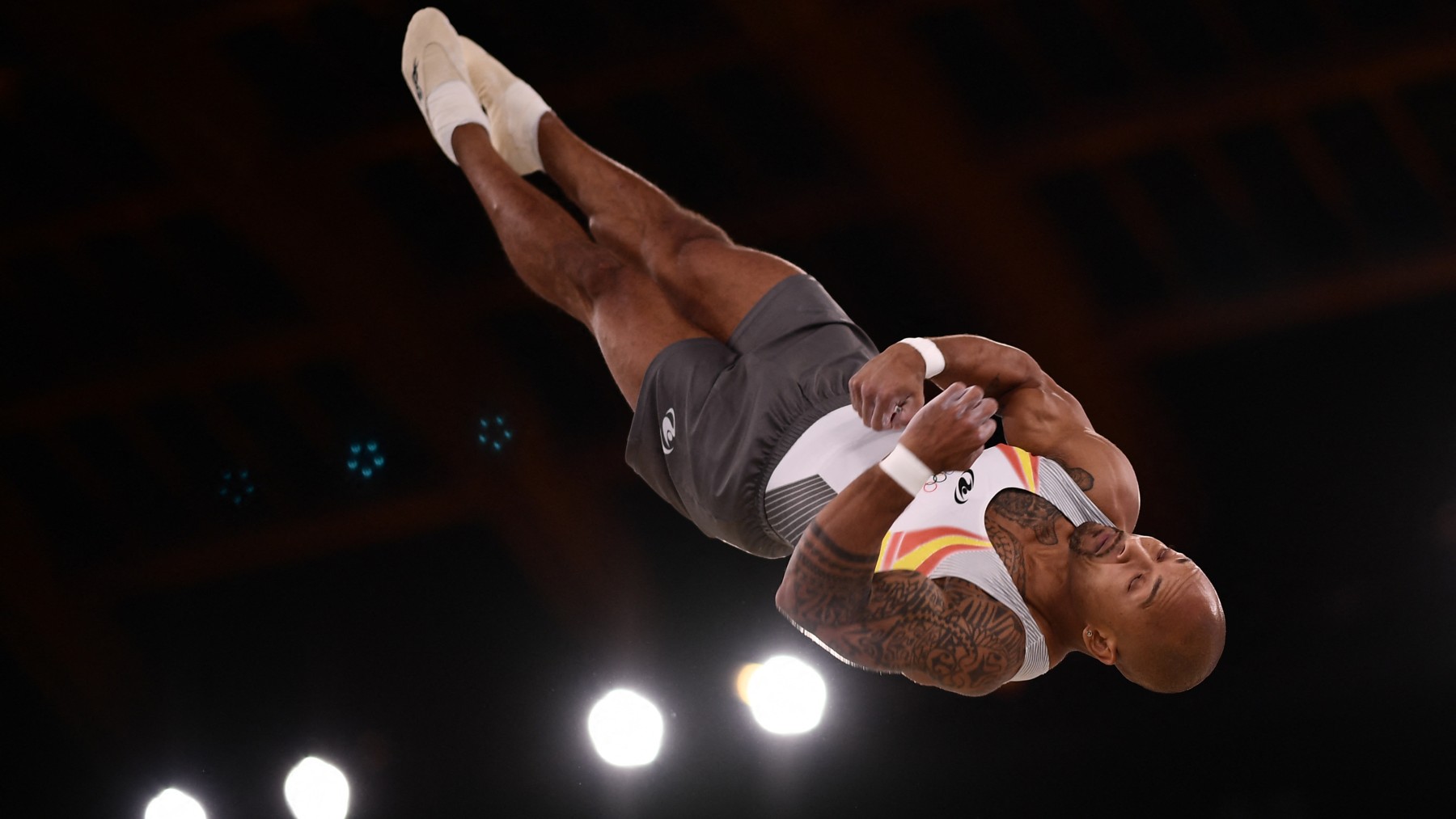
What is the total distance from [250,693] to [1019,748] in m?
1.98

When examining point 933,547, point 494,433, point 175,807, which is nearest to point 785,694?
point 494,433

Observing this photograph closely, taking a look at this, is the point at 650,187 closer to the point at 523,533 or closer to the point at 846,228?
the point at 846,228

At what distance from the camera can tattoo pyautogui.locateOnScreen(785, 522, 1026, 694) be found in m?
1.59

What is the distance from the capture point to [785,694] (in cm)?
286

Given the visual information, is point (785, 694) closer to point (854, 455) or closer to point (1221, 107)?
point (854, 455)

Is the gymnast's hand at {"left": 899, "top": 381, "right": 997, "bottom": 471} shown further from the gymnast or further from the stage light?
the stage light

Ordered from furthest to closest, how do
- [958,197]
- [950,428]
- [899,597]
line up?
[958,197]
[899,597]
[950,428]

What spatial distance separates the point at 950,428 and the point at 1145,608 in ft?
1.88

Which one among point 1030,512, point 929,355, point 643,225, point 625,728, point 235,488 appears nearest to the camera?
point 929,355

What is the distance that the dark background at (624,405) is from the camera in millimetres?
2688

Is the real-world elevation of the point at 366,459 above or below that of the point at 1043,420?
above

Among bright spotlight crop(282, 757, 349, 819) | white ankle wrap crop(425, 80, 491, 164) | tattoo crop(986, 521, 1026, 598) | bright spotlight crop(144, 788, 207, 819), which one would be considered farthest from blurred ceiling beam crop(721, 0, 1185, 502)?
bright spotlight crop(144, 788, 207, 819)

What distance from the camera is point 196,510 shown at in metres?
3.22

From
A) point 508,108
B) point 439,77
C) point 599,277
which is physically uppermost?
point 439,77
